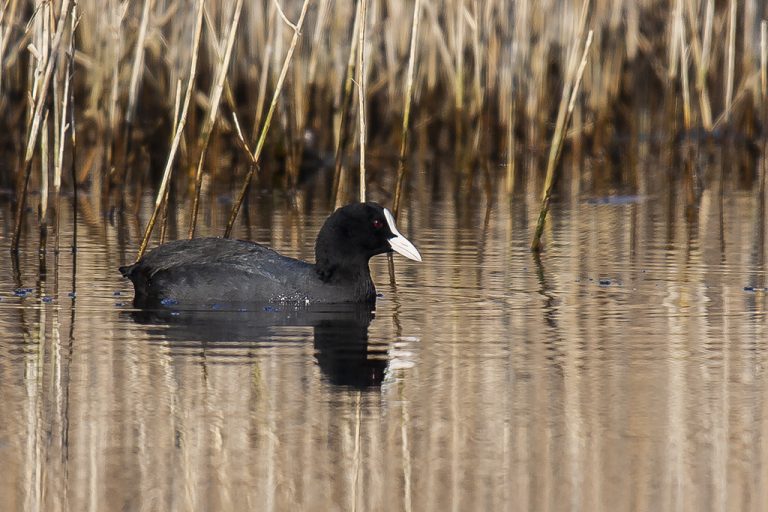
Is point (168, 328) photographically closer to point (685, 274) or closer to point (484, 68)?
point (685, 274)

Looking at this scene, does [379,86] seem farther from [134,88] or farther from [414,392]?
[414,392]

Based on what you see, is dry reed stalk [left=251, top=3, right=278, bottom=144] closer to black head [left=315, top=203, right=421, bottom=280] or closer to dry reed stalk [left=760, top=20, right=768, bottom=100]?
black head [left=315, top=203, right=421, bottom=280]

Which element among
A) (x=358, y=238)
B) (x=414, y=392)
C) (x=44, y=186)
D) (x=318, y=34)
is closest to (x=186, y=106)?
(x=44, y=186)

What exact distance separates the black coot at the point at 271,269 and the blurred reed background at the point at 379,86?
3.04 meters

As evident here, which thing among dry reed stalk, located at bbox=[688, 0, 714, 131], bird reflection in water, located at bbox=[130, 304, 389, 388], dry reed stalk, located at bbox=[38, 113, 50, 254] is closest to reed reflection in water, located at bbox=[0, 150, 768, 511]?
bird reflection in water, located at bbox=[130, 304, 389, 388]

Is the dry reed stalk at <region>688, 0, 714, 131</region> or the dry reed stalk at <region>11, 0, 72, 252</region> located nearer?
the dry reed stalk at <region>11, 0, 72, 252</region>

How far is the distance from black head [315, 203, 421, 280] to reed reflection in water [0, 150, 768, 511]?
0.86ft

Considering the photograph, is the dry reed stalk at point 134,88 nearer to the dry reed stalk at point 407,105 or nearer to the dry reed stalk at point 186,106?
the dry reed stalk at point 186,106

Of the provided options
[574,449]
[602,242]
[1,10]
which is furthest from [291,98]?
[574,449]

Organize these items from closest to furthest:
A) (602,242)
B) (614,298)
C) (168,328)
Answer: (168,328), (614,298), (602,242)

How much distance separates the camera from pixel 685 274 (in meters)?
8.66

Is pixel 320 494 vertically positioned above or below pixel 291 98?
below

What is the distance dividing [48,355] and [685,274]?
3.79 meters

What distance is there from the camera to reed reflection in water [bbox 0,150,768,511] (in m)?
4.40
